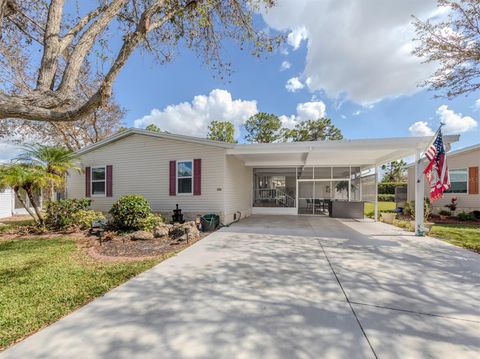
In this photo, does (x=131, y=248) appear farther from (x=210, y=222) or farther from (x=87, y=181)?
(x=87, y=181)

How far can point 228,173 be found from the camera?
9617 mm

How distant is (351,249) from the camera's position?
565 centimetres

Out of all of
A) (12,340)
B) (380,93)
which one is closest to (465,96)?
(380,93)

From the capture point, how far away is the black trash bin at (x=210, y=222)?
27.7ft

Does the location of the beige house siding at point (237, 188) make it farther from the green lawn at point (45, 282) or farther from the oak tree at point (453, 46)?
the oak tree at point (453, 46)

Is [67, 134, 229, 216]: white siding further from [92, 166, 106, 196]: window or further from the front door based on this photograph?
the front door

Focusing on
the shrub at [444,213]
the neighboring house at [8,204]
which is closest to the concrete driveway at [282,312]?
the shrub at [444,213]

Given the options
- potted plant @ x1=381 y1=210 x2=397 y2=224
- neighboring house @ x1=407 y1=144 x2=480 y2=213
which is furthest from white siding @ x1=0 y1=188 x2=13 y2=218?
neighboring house @ x1=407 y1=144 x2=480 y2=213

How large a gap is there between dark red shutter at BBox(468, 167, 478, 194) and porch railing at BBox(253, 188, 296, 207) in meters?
9.27

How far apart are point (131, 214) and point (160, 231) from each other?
119 cm

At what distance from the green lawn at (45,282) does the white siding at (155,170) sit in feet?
14.3

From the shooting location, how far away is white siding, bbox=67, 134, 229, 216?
9.42 m

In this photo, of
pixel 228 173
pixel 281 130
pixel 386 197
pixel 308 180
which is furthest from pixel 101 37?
pixel 386 197

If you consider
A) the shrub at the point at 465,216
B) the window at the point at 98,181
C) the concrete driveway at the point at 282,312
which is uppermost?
the window at the point at 98,181
